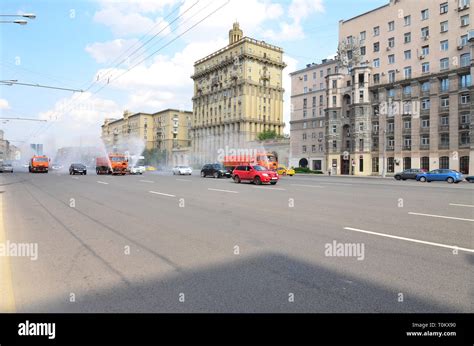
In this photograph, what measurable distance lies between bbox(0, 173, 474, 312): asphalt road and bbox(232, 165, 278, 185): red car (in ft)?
44.6

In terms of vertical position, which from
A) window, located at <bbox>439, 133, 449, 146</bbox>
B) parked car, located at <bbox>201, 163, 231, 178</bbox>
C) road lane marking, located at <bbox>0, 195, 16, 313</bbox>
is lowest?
road lane marking, located at <bbox>0, 195, 16, 313</bbox>

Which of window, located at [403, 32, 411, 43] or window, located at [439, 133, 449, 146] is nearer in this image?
window, located at [439, 133, 449, 146]

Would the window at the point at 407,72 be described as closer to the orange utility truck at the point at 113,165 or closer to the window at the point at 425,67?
the window at the point at 425,67

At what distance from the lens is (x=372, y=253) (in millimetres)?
5648

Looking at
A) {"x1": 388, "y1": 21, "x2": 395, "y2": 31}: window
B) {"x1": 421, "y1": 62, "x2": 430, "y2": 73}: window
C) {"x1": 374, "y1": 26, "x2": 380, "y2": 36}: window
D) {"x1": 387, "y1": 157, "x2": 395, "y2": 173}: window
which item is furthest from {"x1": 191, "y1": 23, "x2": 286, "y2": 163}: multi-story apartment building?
{"x1": 421, "y1": 62, "x2": 430, "y2": 73}: window

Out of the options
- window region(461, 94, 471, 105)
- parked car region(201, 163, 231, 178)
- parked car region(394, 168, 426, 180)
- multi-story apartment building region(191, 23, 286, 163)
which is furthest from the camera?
multi-story apartment building region(191, 23, 286, 163)

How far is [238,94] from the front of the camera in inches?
3856

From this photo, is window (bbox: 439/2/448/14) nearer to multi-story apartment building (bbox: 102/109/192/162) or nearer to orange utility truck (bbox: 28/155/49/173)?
orange utility truck (bbox: 28/155/49/173)

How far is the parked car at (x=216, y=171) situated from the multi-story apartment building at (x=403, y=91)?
95.9ft

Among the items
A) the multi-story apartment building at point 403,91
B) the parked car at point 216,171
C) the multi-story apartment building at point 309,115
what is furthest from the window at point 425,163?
the parked car at point 216,171

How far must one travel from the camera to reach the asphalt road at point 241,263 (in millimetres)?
3785

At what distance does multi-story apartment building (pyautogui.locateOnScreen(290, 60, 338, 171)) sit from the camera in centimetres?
7019

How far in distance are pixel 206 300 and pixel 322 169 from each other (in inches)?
2685
